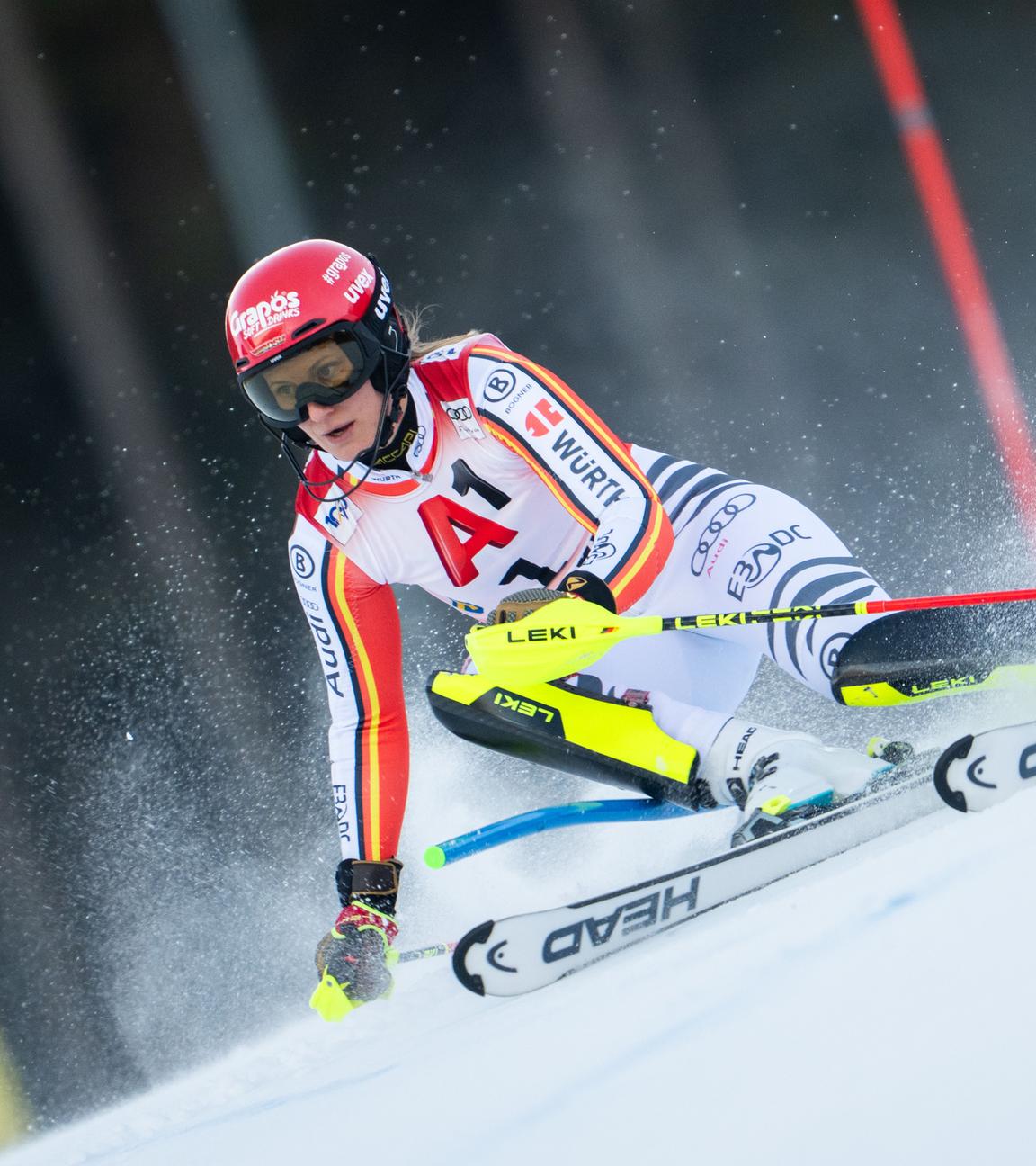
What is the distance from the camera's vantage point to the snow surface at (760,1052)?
117 cm

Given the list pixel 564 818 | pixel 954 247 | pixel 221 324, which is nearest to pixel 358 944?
pixel 564 818

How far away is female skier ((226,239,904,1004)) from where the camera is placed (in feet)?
8.30

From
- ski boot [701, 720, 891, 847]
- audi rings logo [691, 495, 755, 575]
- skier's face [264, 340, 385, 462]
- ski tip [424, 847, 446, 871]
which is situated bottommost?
ski boot [701, 720, 891, 847]

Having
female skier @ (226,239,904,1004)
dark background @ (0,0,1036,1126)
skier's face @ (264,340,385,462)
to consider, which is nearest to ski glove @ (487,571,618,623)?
female skier @ (226,239,904,1004)

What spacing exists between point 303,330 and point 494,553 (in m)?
0.73

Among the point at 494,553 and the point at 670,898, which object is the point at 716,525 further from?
the point at 670,898

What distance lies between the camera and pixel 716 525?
293cm

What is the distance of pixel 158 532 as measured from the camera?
15.2 feet

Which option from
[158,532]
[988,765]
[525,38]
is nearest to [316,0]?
[525,38]

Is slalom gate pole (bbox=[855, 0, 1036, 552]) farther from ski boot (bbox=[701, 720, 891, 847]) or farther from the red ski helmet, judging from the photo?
the red ski helmet

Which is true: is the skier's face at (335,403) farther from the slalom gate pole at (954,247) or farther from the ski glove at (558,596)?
the slalom gate pole at (954,247)

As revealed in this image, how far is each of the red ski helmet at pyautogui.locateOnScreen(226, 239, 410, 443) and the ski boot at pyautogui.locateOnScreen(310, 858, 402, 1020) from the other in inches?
41.7

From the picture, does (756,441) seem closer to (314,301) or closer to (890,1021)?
(314,301)

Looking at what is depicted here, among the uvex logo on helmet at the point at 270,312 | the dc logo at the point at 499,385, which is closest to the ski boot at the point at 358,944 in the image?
the dc logo at the point at 499,385
